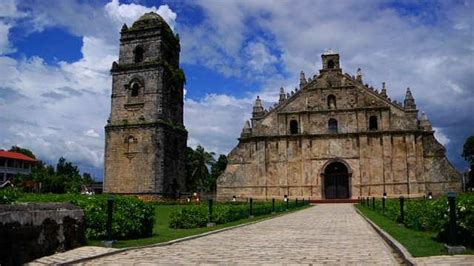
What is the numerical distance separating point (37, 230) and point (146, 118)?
109 ft

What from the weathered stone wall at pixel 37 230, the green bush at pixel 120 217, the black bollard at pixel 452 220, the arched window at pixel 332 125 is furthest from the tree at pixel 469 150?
the weathered stone wall at pixel 37 230

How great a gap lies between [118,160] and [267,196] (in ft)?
45.0

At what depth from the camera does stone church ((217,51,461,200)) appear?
40.9 metres

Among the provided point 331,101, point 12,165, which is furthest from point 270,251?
point 12,165

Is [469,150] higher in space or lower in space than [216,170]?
higher

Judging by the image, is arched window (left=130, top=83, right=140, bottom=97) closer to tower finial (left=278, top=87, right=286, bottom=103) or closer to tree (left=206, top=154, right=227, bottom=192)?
tower finial (left=278, top=87, right=286, bottom=103)

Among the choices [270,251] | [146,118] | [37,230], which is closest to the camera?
[37,230]

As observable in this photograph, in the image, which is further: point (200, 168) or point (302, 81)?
point (200, 168)

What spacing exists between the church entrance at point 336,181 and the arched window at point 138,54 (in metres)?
20.2

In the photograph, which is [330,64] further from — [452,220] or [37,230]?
[37,230]

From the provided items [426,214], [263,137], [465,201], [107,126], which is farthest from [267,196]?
[465,201]

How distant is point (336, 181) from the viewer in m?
43.1

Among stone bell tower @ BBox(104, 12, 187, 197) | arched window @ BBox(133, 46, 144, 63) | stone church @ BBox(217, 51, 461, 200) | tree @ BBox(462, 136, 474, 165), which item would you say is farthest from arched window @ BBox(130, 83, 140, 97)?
tree @ BBox(462, 136, 474, 165)

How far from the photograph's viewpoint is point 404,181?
40188 millimetres
